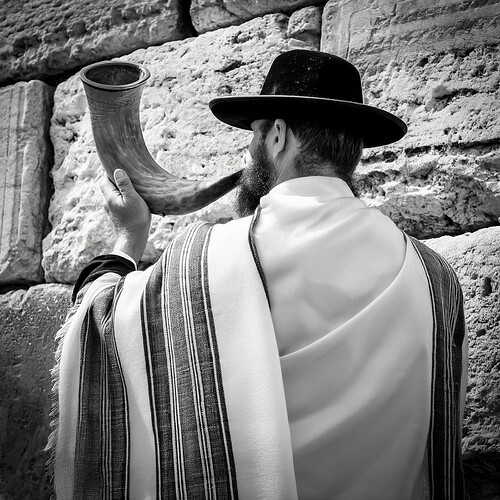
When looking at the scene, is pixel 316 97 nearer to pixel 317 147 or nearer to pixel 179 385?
pixel 317 147

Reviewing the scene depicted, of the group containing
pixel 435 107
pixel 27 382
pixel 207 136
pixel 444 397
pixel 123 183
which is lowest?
pixel 27 382

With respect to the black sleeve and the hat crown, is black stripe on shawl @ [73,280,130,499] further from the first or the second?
the hat crown

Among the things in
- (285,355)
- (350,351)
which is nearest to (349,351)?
(350,351)

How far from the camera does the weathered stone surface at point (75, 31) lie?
356cm

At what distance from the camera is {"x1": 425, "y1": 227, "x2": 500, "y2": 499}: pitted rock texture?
254 centimetres

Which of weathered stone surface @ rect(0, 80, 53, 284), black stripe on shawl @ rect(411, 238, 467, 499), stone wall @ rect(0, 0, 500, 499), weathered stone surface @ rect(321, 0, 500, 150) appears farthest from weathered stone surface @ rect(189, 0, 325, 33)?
black stripe on shawl @ rect(411, 238, 467, 499)

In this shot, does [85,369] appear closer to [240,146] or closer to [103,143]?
[103,143]

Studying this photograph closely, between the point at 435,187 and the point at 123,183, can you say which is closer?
the point at 123,183

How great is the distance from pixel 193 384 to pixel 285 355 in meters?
0.24

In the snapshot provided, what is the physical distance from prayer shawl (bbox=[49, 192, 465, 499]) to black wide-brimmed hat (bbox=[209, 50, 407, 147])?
363 millimetres

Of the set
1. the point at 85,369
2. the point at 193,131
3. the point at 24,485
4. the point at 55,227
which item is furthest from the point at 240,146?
the point at 24,485

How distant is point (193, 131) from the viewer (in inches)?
131

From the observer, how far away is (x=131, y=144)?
106 inches

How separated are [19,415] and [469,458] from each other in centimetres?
192
